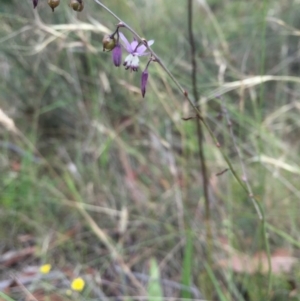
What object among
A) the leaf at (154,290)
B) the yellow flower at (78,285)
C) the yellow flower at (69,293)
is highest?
the leaf at (154,290)

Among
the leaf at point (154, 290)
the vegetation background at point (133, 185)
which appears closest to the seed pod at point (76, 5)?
the vegetation background at point (133, 185)

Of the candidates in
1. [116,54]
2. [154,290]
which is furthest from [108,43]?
[154,290]

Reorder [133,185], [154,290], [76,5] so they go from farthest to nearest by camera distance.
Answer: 1. [133,185]
2. [154,290]
3. [76,5]

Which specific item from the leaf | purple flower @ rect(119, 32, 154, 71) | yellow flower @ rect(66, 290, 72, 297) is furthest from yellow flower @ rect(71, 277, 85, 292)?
purple flower @ rect(119, 32, 154, 71)

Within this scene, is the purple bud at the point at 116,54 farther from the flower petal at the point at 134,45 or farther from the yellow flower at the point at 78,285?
the yellow flower at the point at 78,285

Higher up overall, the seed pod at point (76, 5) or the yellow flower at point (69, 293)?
the seed pod at point (76, 5)

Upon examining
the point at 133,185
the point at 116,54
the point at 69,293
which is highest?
the point at 116,54

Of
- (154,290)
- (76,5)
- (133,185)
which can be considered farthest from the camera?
(133,185)

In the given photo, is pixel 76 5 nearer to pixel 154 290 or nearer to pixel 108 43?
pixel 108 43

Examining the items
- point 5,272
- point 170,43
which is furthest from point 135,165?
point 170,43
